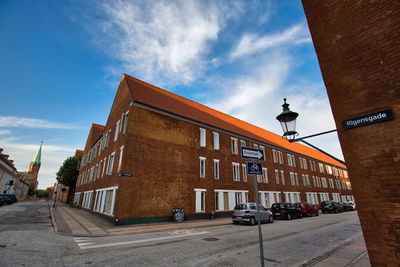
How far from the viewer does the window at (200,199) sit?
1850cm

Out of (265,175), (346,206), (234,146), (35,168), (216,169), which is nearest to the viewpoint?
(216,169)

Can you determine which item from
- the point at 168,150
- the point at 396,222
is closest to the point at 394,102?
the point at 396,222

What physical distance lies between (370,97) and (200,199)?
1741 centimetres

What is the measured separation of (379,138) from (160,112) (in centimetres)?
1680

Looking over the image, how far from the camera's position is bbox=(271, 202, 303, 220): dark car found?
1933cm

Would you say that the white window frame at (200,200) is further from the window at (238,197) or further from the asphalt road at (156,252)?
the asphalt road at (156,252)

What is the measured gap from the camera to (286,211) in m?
19.3

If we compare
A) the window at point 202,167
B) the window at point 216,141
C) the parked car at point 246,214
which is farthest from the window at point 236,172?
the parked car at point 246,214

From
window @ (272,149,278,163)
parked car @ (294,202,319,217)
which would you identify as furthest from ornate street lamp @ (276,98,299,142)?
window @ (272,149,278,163)

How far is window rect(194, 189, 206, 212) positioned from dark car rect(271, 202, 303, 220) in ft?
26.3

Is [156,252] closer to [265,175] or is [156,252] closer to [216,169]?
[216,169]

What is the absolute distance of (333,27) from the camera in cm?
414

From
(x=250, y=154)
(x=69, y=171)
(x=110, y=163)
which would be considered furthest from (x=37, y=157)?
(x=250, y=154)

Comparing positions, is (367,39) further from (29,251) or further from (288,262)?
(29,251)
